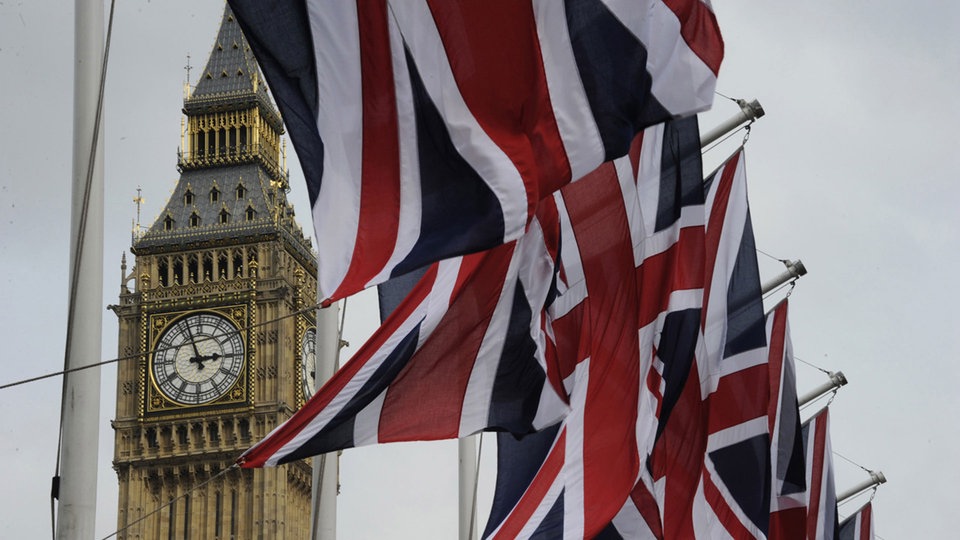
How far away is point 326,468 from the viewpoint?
85.1 ft

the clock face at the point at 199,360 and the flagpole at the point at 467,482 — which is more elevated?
the clock face at the point at 199,360

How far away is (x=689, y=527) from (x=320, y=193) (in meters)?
10.1

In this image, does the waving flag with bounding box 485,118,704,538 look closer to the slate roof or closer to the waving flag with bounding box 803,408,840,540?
the waving flag with bounding box 803,408,840,540

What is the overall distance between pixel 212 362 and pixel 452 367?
237ft

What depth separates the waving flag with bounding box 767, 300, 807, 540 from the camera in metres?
28.0

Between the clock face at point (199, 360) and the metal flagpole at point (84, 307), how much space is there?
72567 millimetres

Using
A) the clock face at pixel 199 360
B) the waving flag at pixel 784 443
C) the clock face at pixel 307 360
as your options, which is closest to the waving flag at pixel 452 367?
the waving flag at pixel 784 443

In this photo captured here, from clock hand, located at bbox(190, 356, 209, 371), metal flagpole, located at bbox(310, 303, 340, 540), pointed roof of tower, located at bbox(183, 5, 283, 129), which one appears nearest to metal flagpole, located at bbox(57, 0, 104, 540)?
metal flagpole, located at bbox(310, 303, 340, 540)

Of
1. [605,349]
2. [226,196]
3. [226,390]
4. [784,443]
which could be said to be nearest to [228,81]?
[226,196]

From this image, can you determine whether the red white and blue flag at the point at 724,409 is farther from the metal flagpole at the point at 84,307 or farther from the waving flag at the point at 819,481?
the metal flagpole at the point at 84,307

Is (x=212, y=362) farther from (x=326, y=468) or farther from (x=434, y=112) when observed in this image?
(x=434, y=112)

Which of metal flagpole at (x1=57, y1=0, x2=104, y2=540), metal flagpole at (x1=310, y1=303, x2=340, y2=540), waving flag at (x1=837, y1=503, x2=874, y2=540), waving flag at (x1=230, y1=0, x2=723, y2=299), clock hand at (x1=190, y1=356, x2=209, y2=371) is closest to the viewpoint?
waving flag at (x1=230, y1=0, x2=723, y2=299)

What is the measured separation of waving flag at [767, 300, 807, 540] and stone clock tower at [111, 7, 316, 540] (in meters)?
59.0

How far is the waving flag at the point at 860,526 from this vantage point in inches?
1577
